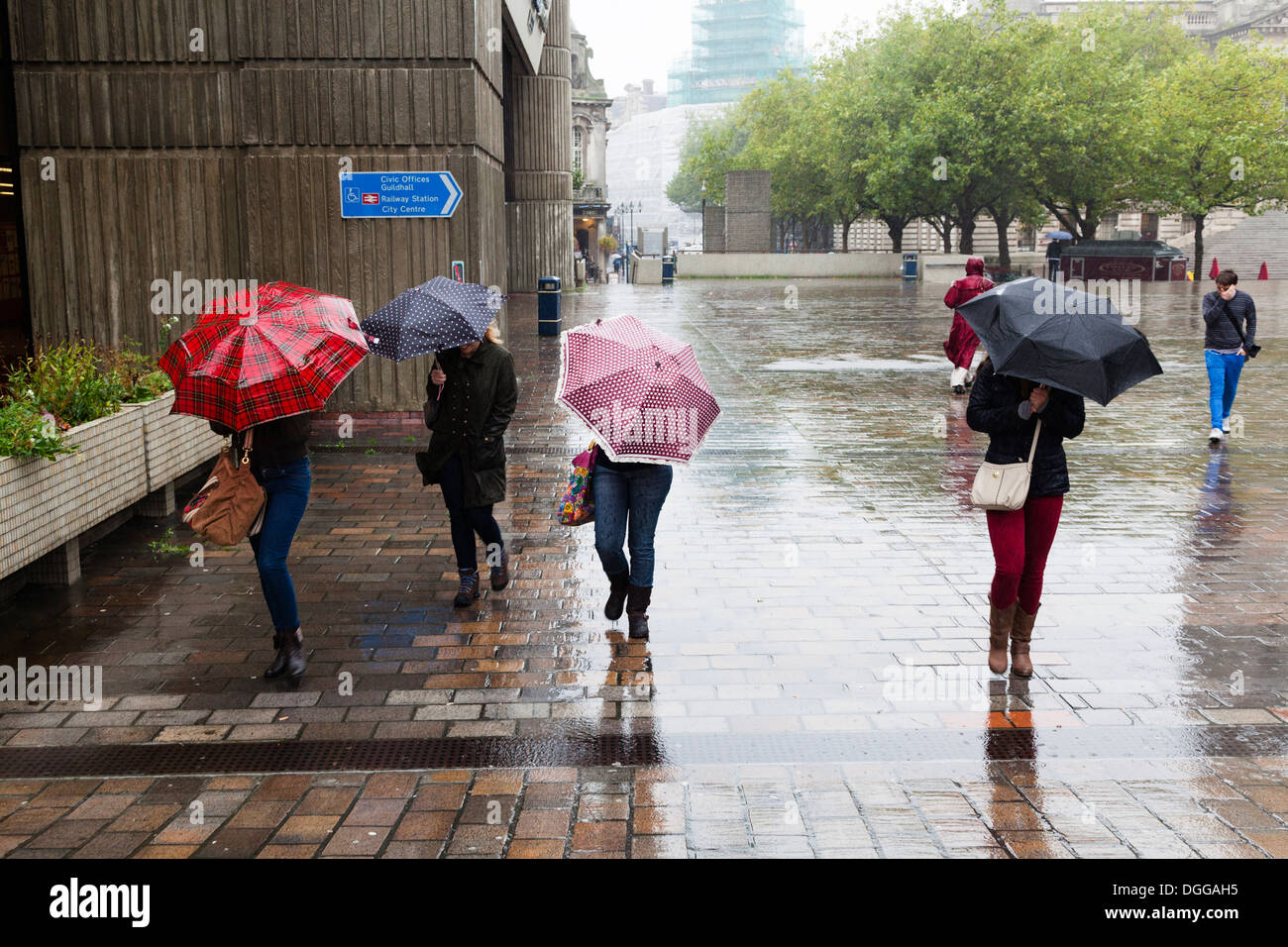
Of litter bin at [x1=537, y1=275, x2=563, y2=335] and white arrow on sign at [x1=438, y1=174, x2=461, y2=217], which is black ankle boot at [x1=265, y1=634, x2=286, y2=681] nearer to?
white arrow on sign at [x1=438, y1=174, x2=461, y2=217]

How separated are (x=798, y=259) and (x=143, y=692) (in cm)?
4153

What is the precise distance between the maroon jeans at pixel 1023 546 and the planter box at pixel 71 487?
4923 mm

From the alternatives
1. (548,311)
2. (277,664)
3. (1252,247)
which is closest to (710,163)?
(1252,247)

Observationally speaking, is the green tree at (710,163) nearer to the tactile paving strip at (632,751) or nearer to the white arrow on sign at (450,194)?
the white arrow on sign at (450,194)

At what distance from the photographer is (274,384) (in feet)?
17.2

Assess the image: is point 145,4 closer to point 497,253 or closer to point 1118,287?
point 497,253

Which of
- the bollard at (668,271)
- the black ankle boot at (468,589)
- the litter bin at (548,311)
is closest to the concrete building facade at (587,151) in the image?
the bollard at (668,271)

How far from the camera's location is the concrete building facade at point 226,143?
1098 cm

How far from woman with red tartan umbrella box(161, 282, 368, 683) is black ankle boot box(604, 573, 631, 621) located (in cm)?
159

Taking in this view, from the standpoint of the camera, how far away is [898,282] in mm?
42000

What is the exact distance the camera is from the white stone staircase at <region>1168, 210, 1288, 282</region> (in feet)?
161

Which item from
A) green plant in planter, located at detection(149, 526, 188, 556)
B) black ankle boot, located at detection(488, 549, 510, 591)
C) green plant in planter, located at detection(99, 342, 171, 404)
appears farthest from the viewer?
green plant in planter, located at detection(99, 342, 171, 404)

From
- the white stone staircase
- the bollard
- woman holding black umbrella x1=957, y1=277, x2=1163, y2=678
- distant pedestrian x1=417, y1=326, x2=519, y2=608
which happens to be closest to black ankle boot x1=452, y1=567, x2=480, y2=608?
distant pedestrian x1=417, y1=326, x2=519, y2=608
